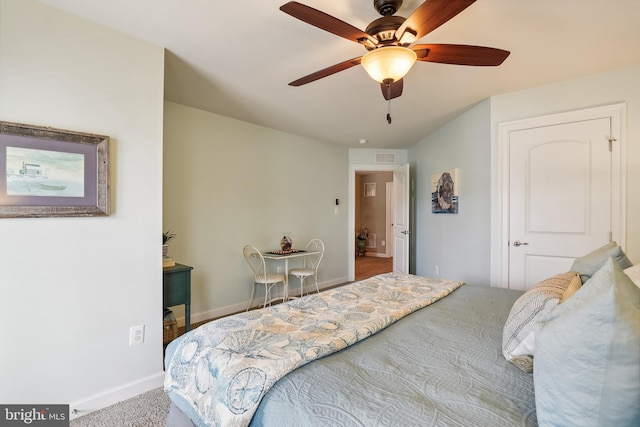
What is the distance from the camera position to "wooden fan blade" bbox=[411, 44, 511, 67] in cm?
161

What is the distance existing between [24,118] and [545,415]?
8.26ft

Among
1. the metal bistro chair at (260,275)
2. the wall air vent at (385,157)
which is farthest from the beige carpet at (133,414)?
the wall air vent at (385,157)

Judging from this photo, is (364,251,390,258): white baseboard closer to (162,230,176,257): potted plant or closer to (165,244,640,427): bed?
(162,230,176,257): potted plant

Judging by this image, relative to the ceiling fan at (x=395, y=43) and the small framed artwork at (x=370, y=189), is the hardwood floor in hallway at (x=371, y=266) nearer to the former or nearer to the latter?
the small framed artwork at (x=370, y=189)

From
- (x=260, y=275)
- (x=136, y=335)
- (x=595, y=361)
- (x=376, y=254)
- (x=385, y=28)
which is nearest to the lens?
(x=595, y=361)

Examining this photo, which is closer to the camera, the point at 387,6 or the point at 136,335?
the point at 387,6

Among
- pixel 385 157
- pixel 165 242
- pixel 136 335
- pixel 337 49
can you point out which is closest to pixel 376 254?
pixel 385 157

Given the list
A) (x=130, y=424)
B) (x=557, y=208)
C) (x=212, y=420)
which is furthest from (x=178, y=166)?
(x=557, y=208)

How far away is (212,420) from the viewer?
997 mm

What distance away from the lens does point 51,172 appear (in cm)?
174

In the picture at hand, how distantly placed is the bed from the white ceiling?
153 centimetres

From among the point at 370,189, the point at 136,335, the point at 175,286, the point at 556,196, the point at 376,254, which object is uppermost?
the point at 370,189

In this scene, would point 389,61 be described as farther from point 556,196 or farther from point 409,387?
point 556,196

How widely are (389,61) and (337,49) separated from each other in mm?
691
